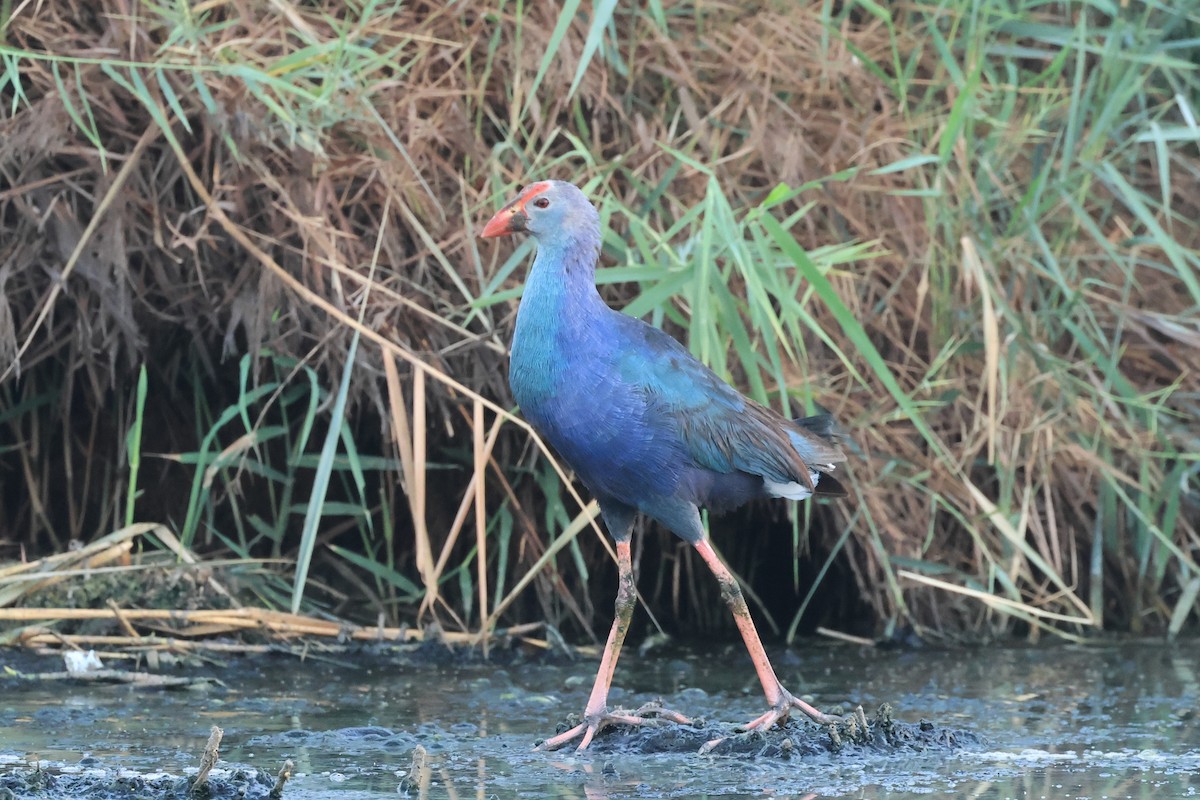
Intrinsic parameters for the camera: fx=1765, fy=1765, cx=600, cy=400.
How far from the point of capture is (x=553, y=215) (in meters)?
3.45

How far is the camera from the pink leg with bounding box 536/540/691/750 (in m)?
3.27

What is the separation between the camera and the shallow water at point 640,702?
9.76 ft

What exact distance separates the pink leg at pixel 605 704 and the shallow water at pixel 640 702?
48mm

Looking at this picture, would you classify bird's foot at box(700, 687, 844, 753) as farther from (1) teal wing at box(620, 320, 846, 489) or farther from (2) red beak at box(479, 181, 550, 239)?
(2) red beak at box(479, 181, 550, 239)

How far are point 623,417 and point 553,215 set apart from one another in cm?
44

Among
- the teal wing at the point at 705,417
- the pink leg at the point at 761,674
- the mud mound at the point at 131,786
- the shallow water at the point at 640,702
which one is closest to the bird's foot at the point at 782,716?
the pink leg at the point at 761,674

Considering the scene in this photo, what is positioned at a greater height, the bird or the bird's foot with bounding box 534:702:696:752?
the bird

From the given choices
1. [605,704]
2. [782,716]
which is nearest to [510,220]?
[605,704]

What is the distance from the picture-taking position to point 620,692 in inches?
155

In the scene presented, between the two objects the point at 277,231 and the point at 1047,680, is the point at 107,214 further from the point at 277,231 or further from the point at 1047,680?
the point at 1047,680

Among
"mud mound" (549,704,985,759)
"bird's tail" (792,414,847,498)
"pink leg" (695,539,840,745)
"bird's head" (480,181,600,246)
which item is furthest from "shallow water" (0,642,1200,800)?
"bird's head" (480,181,600,246)

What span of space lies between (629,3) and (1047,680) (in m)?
2.00

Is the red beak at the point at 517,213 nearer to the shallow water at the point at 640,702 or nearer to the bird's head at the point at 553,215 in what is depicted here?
the bird's head at the point at 553,215

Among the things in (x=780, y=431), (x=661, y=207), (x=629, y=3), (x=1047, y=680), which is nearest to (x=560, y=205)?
(x=780, y=431)
